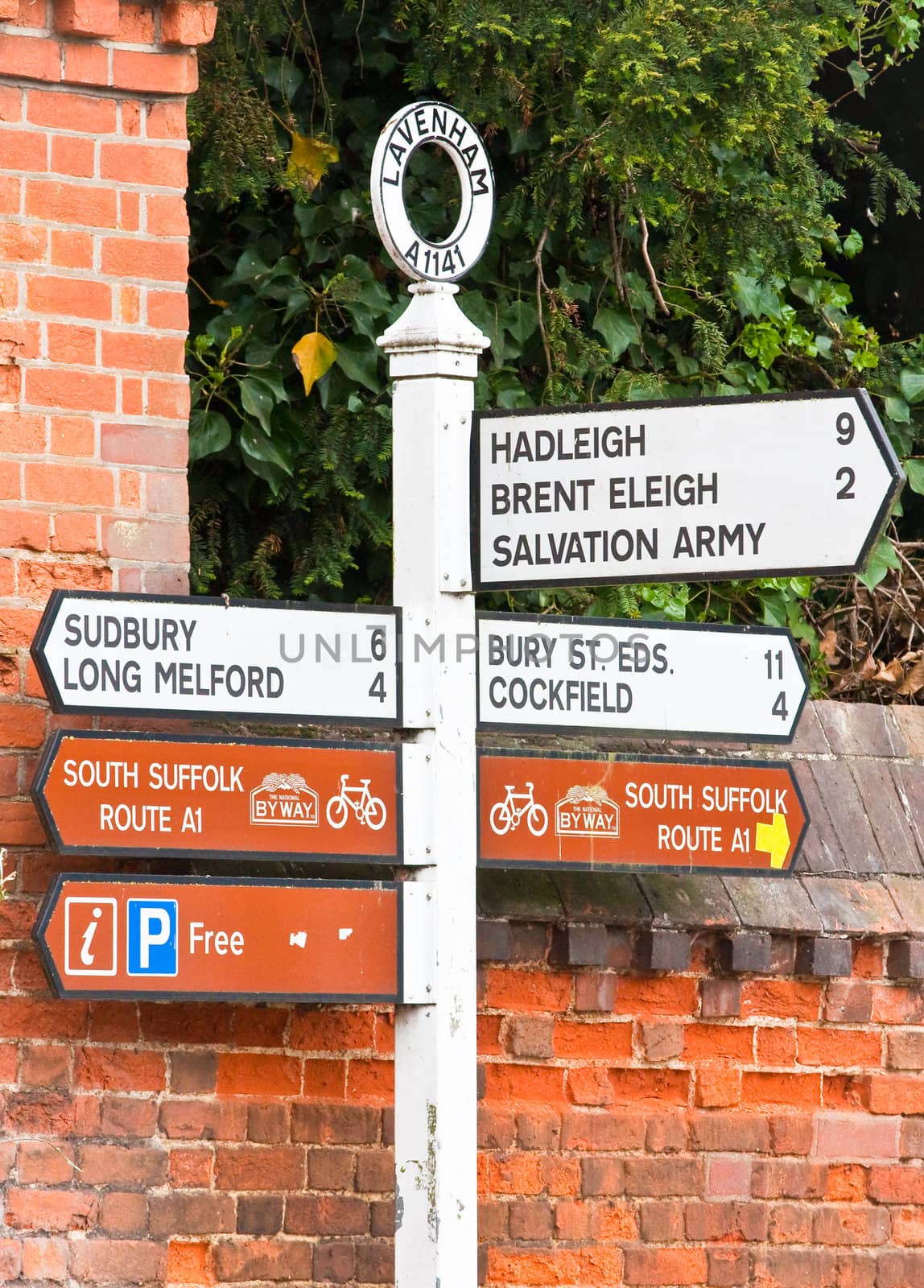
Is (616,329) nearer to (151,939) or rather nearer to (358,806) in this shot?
(358,806)

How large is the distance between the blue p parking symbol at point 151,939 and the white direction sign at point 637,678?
2.30 feet

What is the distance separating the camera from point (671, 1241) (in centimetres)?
455

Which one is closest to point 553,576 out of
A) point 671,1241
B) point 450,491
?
point 450,491

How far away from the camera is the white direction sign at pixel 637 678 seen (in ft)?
11.9

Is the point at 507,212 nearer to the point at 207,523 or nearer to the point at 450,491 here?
the point at 207,523

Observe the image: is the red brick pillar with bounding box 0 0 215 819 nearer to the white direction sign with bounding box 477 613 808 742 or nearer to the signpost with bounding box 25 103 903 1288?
the signpost with bounding box 25 103 903 1288

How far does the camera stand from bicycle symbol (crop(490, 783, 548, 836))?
12.1 feet

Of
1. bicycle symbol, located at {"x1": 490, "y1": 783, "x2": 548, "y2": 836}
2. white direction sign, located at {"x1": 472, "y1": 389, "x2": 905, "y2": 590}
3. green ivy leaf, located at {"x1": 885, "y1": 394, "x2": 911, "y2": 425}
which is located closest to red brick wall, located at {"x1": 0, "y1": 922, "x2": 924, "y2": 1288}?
bicycle symbol, located at {"x1": 490, "y1": 783, "x2": 548, "y2": 836}

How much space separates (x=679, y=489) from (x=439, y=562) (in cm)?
46

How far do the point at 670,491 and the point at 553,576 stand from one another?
26 centimetres

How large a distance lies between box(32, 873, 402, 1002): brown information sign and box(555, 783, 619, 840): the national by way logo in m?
0.44

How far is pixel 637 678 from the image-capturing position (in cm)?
375

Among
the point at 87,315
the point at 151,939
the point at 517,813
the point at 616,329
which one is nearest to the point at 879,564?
the point at 616,329

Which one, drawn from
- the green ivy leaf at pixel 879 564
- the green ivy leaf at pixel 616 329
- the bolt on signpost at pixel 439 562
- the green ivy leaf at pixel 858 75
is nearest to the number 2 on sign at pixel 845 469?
the bolt on signpost at pixel 439 562
